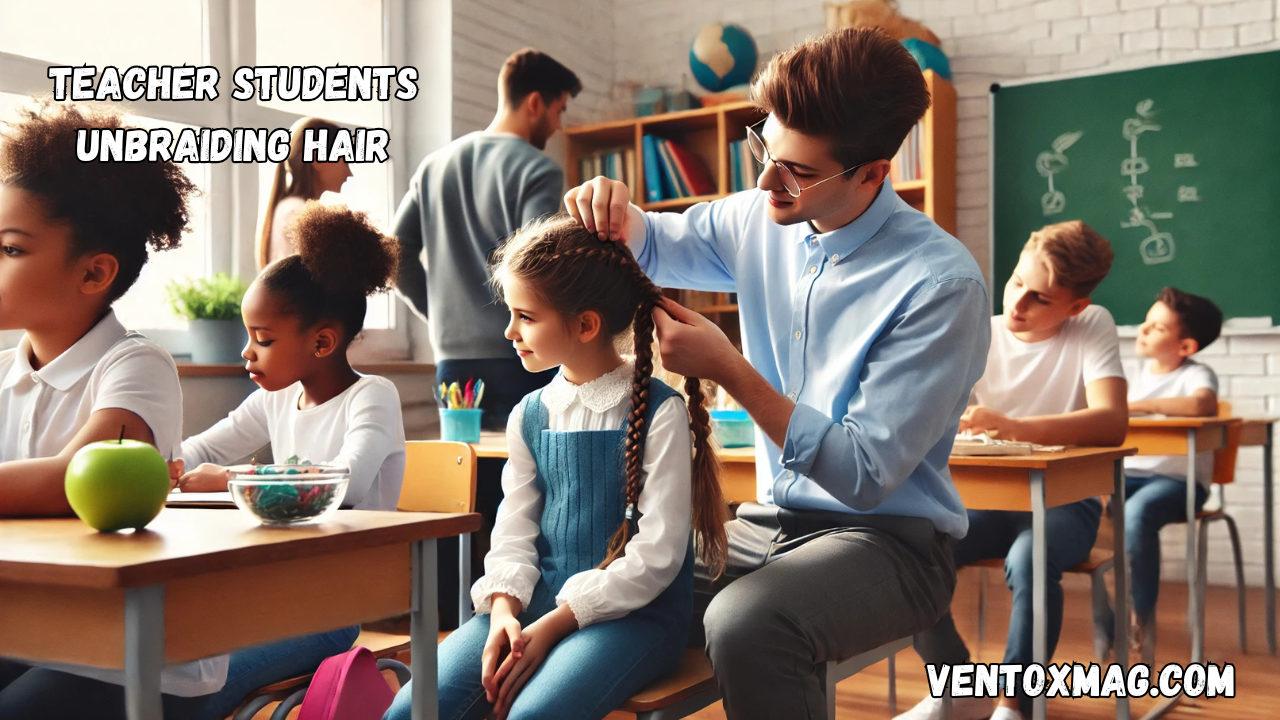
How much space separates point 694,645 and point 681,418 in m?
0.32

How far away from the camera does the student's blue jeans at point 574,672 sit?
1.20 meters

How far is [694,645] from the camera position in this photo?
4.89 feet

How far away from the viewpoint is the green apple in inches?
38.8

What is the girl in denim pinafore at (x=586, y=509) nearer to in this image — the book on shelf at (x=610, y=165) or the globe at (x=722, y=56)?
the book on shelf at (x=610, y=165)

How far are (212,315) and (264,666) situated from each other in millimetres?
1951

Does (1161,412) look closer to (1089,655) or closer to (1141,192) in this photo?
(1089,655)

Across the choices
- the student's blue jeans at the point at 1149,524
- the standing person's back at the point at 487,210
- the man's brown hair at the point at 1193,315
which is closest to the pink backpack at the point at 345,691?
the standing person's back at the point at 487,210

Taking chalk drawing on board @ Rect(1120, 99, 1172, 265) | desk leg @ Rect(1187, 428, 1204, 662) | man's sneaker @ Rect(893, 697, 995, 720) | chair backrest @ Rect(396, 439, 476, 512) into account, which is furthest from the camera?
chalk drawing on board @ Rect(1120, 99, 1172, 265)

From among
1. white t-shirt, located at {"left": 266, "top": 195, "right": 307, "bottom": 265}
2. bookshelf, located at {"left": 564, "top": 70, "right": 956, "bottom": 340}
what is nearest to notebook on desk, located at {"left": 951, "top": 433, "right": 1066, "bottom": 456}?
white t-shirt, located at {"left": 266, "top": 195, "right": 307, "bottom": 265}

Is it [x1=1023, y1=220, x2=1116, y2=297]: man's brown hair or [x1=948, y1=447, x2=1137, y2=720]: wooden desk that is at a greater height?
[x1=1023, y1=220, x2=1116, y2=297]: man's brown hair

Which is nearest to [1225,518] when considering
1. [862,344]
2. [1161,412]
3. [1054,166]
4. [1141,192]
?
[1161,412]

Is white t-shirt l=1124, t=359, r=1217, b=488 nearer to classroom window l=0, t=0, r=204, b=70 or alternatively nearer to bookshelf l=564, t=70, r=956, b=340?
bookshelf l=564, t=70, r=956, b=340

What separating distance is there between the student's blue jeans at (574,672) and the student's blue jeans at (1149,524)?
6.43 feet

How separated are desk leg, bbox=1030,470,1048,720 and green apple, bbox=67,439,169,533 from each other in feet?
4.65
